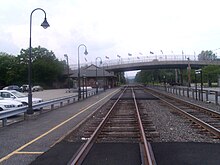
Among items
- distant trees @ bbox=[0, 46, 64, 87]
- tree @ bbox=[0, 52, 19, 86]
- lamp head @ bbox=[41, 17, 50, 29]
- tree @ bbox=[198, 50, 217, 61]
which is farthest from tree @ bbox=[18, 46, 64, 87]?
lamp head @ bbox=[41, 17, 50, 29]

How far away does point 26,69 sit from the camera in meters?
101

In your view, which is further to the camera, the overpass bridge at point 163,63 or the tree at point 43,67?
the tree at point 43,67

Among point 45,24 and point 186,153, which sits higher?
point 45,24

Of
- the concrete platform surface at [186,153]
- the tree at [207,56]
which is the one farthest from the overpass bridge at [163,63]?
the concrete platform surface at [186,153]

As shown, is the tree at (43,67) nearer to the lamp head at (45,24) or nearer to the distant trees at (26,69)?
the distant trees at (26,69)

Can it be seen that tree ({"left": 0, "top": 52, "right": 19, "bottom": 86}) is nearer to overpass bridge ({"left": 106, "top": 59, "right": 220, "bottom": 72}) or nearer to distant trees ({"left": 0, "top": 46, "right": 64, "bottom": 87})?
distant trees ({"left": 0, "top": 46, "right": 64, "bottom": 87})

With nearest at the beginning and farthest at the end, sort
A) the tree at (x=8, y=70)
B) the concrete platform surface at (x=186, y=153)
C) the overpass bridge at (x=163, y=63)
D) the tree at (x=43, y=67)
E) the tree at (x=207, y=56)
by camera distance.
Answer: the concrete platform surface at (x=186, y=153) < the overpass bridge at (x=163, y=63) < the tree at (x=8, y=70) < the tree at (x=207, y=56) < the tree at (x=43, y=67)

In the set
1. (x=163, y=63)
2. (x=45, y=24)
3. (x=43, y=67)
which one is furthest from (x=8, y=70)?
(x=45, y=24)

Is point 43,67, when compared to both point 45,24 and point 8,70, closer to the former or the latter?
point 8,70

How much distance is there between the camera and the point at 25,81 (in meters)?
104

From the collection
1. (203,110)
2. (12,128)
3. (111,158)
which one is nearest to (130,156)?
(111,158)

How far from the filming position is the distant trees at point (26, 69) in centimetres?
10169

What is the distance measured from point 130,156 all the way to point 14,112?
9.24 m

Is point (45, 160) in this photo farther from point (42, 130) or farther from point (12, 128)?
point (12, 128)
